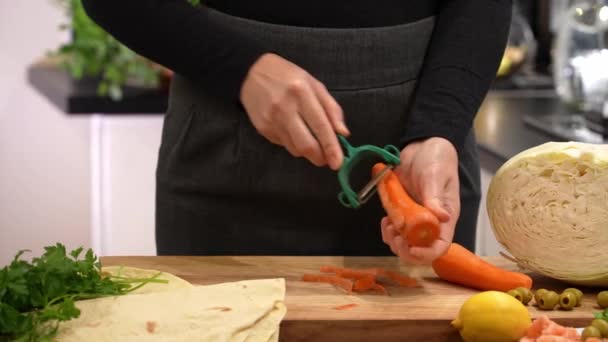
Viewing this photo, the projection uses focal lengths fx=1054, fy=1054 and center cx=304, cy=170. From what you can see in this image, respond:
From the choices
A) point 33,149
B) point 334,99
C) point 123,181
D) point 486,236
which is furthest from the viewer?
point 33,149

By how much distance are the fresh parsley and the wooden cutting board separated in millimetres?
163

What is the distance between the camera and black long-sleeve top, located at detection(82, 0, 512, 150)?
56.7 inches

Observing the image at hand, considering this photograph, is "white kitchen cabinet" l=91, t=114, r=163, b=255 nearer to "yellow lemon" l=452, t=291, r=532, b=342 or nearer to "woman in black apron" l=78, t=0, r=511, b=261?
"woman in black apron" l=78, t=0, r=511, b=261

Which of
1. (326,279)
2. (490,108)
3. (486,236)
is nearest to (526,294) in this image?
(326,279)

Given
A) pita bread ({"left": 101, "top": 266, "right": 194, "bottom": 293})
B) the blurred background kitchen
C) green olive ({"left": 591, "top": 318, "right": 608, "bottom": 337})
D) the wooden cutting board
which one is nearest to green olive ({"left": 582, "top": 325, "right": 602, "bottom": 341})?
green olive ({"left": 591, "top": 318, "right": 608, "bottom": 337})

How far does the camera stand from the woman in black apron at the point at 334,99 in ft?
5.11

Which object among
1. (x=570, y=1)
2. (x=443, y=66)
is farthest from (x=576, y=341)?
(x=570, y=1)

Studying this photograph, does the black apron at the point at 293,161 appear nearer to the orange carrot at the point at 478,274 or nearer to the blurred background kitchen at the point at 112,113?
the orange carrot at the point at 478,274

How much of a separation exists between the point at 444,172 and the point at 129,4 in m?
0.49

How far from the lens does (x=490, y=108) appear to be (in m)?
3.03

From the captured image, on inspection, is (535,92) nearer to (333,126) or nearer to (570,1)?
(570,1)

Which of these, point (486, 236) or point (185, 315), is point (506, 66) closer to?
point (486, 236)

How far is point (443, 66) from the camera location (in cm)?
154

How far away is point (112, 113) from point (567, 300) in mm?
1982
